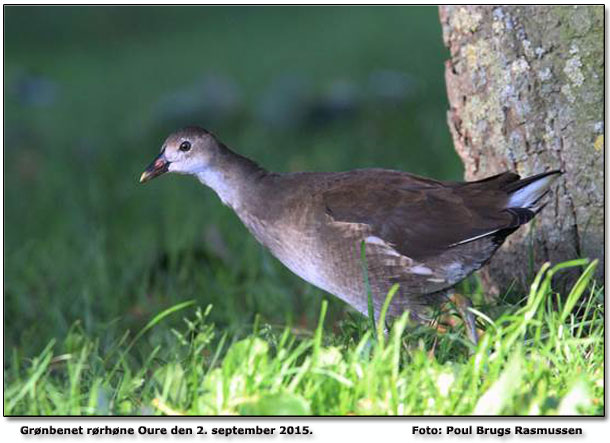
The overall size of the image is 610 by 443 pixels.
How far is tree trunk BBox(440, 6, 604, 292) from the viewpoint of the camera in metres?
4.12

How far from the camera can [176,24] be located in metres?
12.2

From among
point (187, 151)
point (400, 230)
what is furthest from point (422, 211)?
point (187, 151)

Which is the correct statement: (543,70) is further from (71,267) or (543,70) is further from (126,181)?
(126,181)

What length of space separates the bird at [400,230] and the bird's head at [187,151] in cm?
46

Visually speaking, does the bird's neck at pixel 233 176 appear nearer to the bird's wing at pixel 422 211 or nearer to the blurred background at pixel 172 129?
the bird's wing at pixel 422 211

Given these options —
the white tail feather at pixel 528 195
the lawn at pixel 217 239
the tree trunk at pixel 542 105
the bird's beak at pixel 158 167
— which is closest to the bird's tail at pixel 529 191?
the white tail feather at pixel 528 195

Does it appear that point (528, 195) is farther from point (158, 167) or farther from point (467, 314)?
point (158, 167)

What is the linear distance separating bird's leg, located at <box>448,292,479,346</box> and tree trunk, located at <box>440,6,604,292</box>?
306 millimetres

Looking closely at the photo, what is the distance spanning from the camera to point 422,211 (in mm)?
3975

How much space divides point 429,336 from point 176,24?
9170mm

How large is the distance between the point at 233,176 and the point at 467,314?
3.91ft

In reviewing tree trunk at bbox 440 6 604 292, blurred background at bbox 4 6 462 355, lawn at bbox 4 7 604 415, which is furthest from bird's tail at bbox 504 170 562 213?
blurred background at bbox 4 6 462 355

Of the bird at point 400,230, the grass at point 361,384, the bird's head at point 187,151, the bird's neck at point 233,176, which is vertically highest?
the bird's head at point 187,151

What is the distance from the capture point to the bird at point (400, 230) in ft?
12.9
